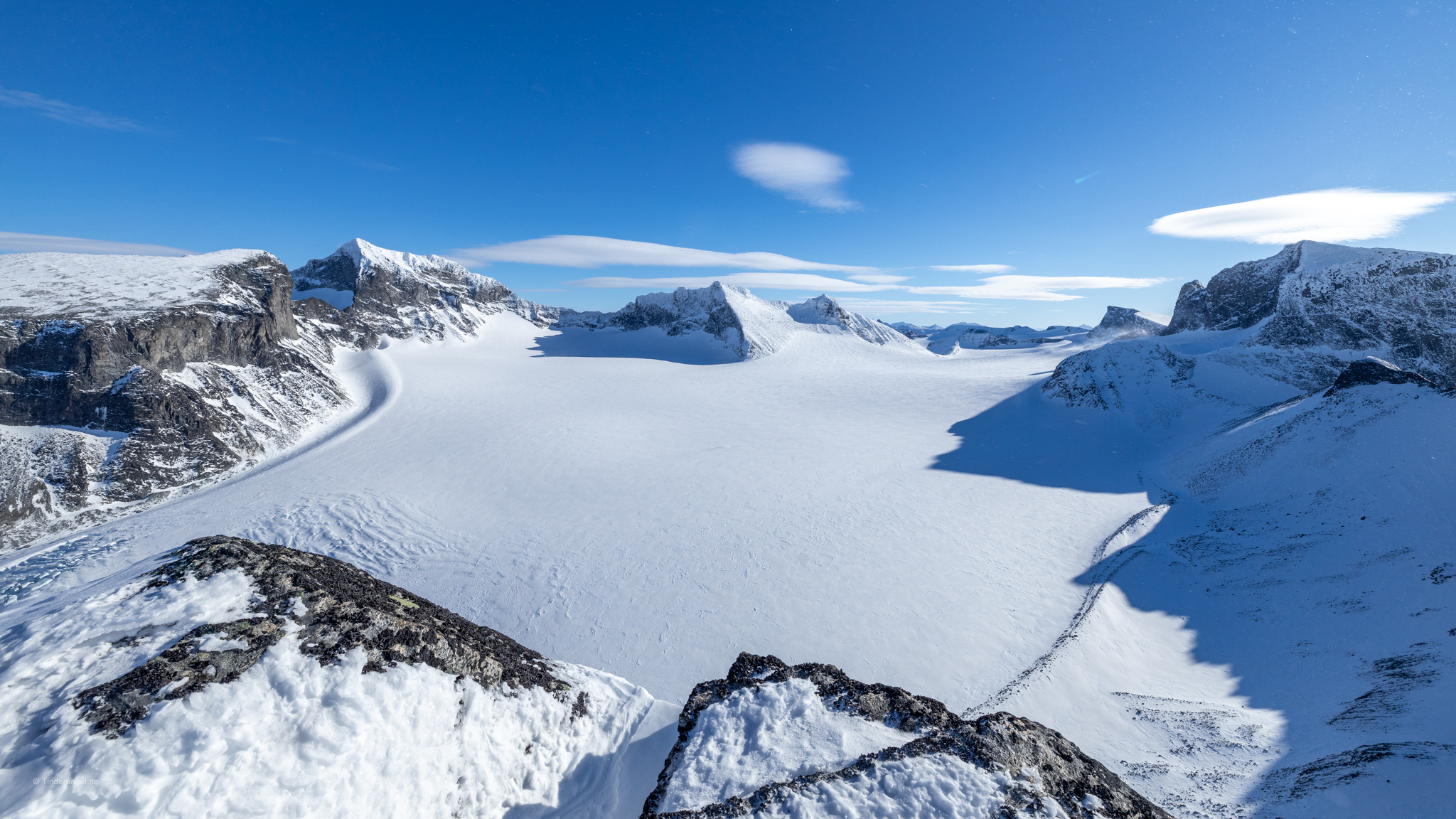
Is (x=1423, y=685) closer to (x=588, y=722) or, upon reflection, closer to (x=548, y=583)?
(x=588, y=722)

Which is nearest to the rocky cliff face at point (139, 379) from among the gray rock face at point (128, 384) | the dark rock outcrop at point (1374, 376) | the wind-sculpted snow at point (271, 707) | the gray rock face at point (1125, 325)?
the gray rock face at point (128, 384)

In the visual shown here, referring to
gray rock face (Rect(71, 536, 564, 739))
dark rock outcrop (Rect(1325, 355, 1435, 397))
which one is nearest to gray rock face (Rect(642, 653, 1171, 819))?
gray rock face (Rect(71, 536, 564, 739))

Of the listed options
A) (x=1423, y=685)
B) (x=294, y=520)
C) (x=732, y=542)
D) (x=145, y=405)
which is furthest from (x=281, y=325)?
(x=1423, y=685)

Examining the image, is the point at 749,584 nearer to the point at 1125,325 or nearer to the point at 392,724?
the point at 392,724

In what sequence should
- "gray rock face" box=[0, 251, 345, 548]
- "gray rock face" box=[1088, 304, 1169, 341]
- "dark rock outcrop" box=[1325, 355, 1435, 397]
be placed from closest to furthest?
"dark rock outcrop" box=[1325, 355, 1435, 397]
"gray rock face" box=[0, 251, 345, 548]
"gray rock face" box=[1088, 304, 1169, 341]

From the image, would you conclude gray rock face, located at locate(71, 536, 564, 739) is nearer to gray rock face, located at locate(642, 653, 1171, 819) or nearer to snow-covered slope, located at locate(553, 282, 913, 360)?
gray rock face, located at locate(642, 653, 1171, 819)

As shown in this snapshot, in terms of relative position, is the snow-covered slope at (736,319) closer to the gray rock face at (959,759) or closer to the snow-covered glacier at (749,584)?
the snow-covered glacier at (749,584)

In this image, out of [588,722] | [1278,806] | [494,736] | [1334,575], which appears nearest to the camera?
[494,736]
